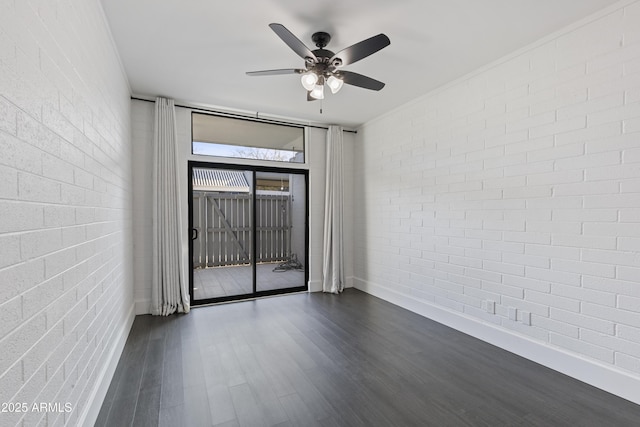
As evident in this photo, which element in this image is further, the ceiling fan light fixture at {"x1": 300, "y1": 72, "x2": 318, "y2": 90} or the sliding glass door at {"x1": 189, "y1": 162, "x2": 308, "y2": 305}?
the sliding glass door at {"x1": 189, "y1": 162, "x2": 308, "y2": 305}

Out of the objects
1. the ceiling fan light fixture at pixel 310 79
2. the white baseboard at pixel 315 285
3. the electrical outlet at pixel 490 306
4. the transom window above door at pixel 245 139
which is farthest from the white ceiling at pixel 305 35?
the white baseboard at pixel 315 285

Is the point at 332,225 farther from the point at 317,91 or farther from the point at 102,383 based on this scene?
the point at 102,383

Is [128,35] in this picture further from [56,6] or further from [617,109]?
[617,109]

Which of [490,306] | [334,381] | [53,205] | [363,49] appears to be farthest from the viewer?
[490,306]

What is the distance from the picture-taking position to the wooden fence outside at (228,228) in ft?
17.9

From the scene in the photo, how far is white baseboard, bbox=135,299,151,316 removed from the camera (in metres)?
3.78

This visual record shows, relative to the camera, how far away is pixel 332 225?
16.2ft

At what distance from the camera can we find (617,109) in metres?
2.15

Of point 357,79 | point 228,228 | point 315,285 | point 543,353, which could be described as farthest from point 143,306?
point 543,353

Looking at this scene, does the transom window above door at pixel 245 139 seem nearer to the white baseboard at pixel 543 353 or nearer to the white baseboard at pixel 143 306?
the white baseboard at pixel 143 306

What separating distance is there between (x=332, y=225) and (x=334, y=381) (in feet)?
9.31

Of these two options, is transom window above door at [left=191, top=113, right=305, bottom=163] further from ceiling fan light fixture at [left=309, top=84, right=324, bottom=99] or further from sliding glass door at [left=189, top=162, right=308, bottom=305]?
ceiling fan light fixture at [left=309, top=84, right=324, bottom=99]

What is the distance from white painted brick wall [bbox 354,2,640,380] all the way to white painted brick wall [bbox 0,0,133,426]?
11.0 feet

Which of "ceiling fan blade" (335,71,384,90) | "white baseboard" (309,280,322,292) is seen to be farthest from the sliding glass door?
"ceiling fan blade" (335,71,384,90)
